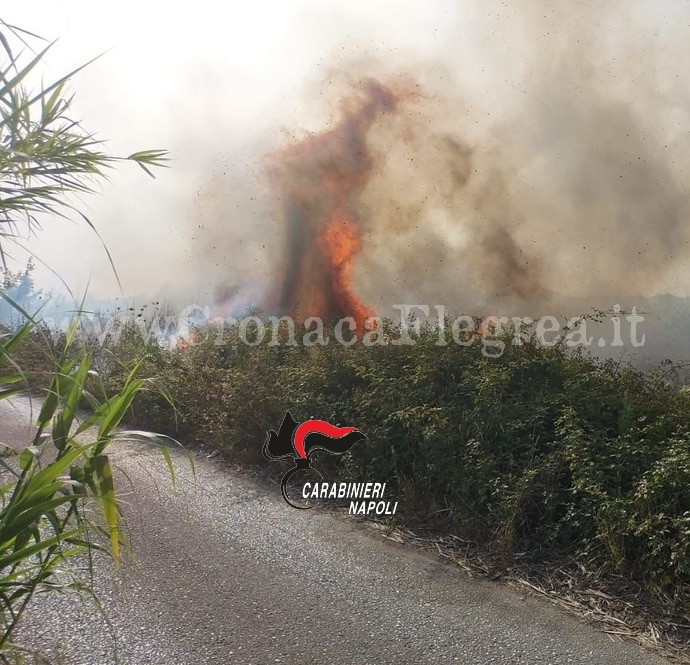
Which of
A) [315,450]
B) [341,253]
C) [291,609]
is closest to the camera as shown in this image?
[291,609]

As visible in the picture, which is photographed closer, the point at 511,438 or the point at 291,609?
the point at 291,609

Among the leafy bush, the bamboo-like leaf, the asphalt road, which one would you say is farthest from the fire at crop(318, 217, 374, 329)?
the bamboo-like leaf

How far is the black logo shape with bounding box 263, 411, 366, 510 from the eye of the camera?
4.67 meters

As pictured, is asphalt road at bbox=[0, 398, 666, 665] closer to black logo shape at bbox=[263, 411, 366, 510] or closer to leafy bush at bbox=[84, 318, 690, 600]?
leafy bush at bbox=[84, 318, 690, 600]

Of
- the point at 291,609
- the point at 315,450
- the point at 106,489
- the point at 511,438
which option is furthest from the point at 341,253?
the point at 106,489

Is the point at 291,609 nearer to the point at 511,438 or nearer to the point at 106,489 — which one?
the point at 106,489

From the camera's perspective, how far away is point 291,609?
2.85 m

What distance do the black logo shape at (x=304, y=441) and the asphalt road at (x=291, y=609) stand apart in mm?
791

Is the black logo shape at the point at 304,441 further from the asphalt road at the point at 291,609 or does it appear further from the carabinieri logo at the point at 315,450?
the asphalt road at the point at 291,609

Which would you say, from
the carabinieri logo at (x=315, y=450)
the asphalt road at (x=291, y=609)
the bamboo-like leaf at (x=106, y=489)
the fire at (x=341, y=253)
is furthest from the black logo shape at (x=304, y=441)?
the fire at (x=341, y=253)

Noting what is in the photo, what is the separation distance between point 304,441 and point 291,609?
2149 mm

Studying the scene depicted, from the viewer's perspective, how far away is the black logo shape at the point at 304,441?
467 cm

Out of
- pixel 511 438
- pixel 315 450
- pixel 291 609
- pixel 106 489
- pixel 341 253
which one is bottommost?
pixel 291 609

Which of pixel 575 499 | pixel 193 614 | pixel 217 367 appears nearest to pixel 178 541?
pixel 193 614
